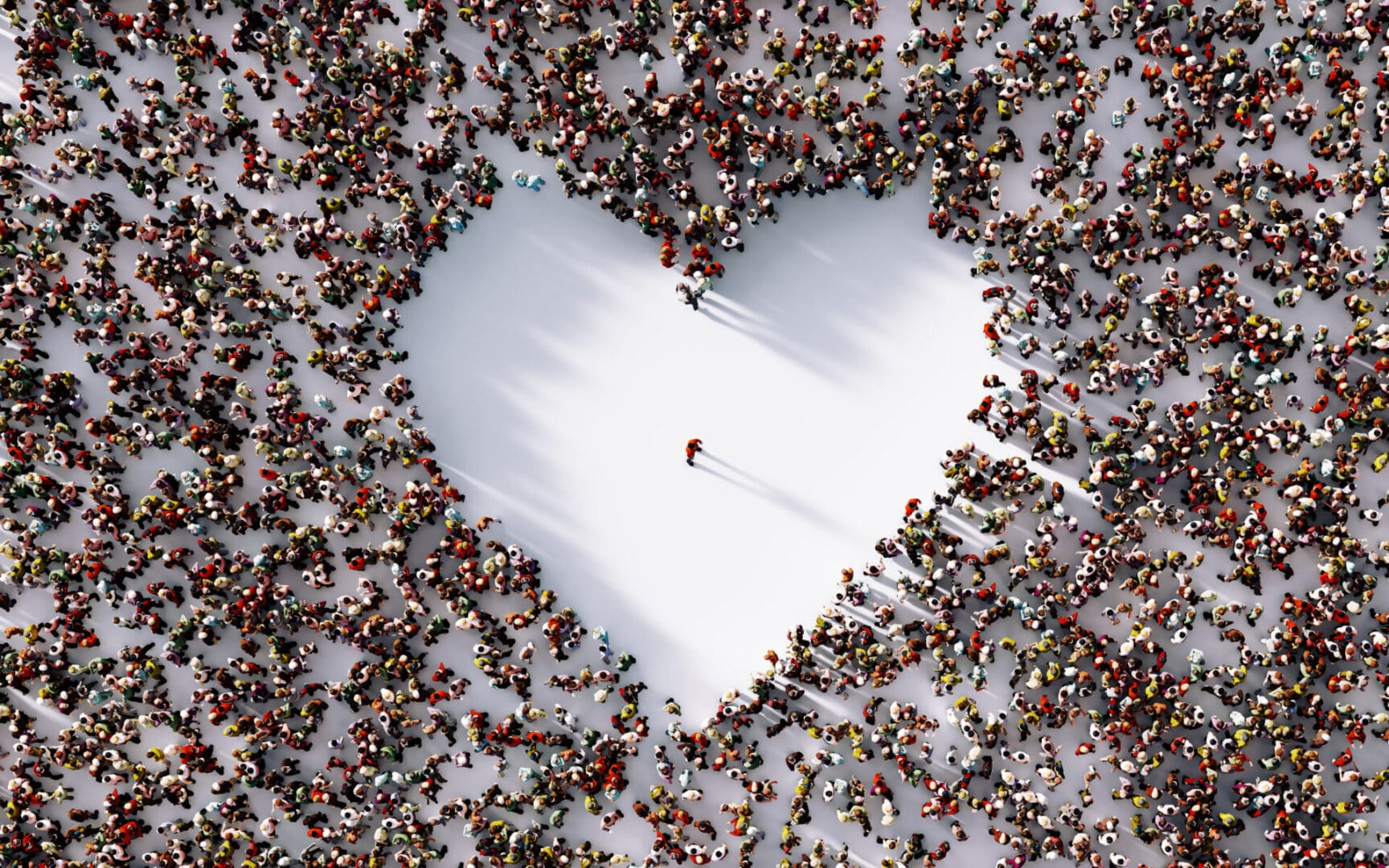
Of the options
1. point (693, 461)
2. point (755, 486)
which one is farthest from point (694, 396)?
point (755, 486)

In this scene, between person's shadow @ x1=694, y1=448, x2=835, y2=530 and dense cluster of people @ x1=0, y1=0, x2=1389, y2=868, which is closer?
dense cluster of people @ x1=0, y1=0, x2=1389, y2=868

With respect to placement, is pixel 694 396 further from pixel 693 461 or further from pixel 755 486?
pixel 755 486

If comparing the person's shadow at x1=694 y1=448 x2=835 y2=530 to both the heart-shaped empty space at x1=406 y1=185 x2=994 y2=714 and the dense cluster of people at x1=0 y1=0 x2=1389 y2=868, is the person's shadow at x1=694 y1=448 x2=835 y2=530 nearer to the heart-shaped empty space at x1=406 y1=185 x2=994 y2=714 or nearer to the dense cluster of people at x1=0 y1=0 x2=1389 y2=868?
the heart-shaped empty space at x1=406 y1=185 x2=994 y2=714

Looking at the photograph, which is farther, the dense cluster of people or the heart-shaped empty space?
the heart-shaped empty space

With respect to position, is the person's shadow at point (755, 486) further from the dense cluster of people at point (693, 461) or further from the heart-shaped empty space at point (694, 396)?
the dense cluster of people at point (693, 461)

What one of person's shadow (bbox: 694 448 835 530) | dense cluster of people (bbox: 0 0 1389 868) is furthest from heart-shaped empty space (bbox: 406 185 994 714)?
dense cluster of people (bbox: 0 0 1389 868)

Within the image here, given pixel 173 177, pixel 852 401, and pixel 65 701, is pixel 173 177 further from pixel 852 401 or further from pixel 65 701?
pixel 852 401
